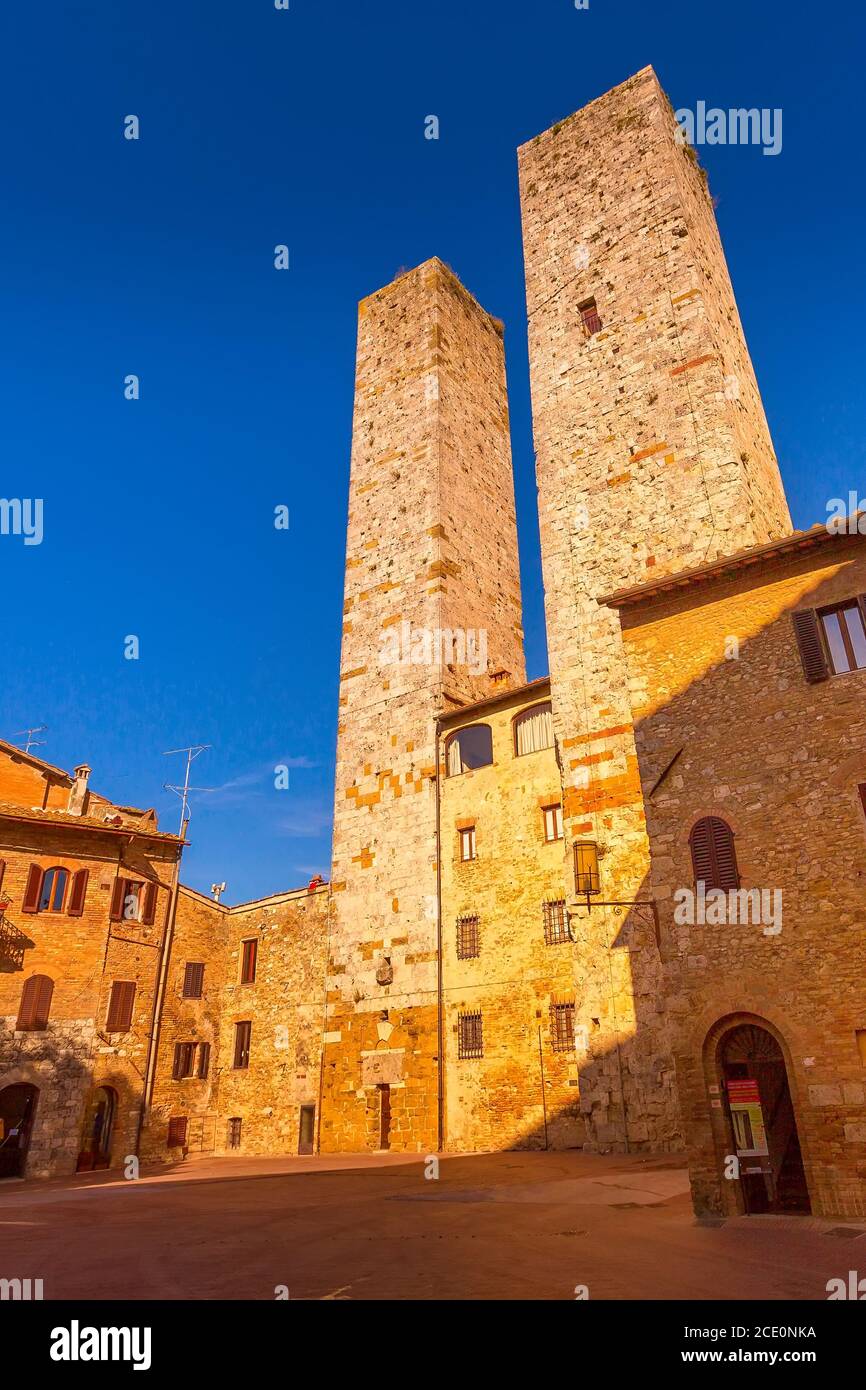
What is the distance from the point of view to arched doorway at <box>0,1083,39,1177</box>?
78.7ft

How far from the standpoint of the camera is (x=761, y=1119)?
11.2 meters

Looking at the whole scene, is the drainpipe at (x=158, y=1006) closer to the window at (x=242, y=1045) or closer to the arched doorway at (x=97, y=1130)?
the arched doorway at (x=97, y=1130)

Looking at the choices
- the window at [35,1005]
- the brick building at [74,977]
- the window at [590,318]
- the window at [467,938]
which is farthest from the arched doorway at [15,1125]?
the window at [590,318]

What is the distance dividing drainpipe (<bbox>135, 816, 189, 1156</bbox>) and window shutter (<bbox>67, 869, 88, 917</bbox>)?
3.13 metres

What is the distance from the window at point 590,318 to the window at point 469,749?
36.7 ft

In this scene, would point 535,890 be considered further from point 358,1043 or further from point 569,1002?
point 358,1043

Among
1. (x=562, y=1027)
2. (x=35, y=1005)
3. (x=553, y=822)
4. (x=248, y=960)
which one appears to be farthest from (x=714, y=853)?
(x=248, y=960)

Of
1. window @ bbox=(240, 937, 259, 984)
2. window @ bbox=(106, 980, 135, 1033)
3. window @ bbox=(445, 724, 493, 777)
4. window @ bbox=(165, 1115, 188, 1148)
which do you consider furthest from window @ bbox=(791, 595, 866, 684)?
window @ bbox=(165, 1115, 188, 1148)

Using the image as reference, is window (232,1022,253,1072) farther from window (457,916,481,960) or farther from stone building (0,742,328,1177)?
window (457,916,481,960)

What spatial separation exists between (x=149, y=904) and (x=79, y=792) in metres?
4.95
